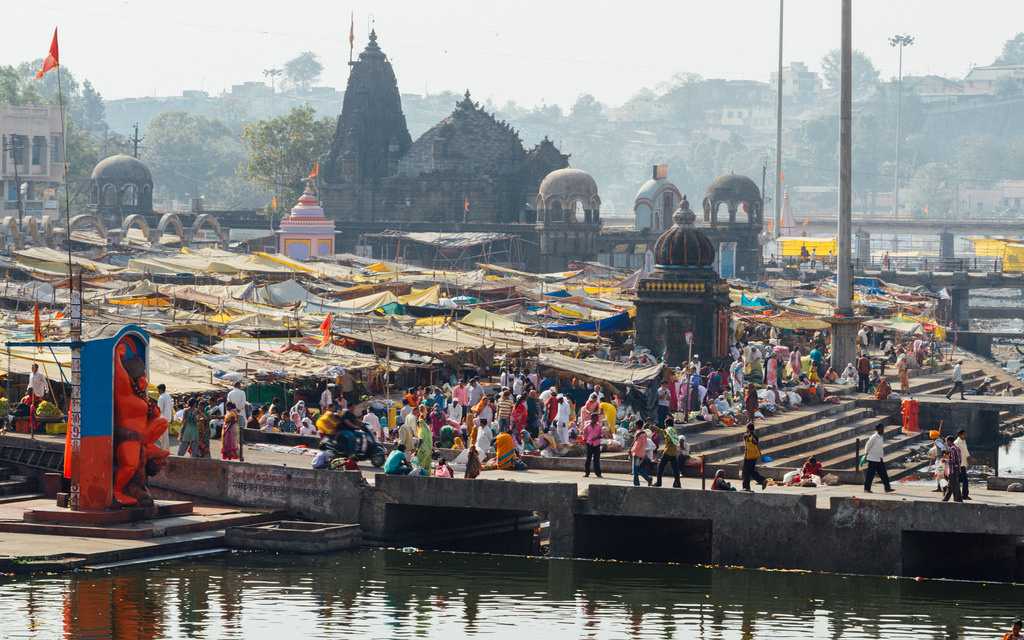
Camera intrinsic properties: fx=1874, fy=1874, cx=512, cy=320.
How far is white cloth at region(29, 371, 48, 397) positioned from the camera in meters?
29.2

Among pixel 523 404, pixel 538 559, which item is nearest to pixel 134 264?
pixel 523 404

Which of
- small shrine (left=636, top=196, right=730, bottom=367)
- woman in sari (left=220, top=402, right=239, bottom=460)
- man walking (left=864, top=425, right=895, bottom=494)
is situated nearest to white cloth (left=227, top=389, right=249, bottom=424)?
woman in sari (left=220, top=402, right=239, bottom=460)

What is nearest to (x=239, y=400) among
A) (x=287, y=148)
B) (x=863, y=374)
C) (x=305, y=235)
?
(x=863, y=374)

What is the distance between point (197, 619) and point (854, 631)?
24.5 ft

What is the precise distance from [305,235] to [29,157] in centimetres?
2510

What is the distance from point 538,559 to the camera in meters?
25.5

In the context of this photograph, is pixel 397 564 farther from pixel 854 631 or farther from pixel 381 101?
pixel 381 101

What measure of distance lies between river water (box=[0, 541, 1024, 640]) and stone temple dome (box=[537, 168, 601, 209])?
5593 centimetres

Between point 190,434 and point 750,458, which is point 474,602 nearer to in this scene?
point 750,458

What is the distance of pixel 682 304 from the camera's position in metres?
41.1

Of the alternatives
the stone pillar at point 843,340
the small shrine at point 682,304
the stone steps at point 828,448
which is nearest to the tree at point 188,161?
the stone pillar at point 843,340

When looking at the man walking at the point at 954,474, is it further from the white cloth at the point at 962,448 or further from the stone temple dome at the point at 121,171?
the stone temple dome at the point at 121,171

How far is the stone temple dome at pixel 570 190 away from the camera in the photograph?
80625mm

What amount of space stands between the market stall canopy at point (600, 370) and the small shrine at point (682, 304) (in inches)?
162
